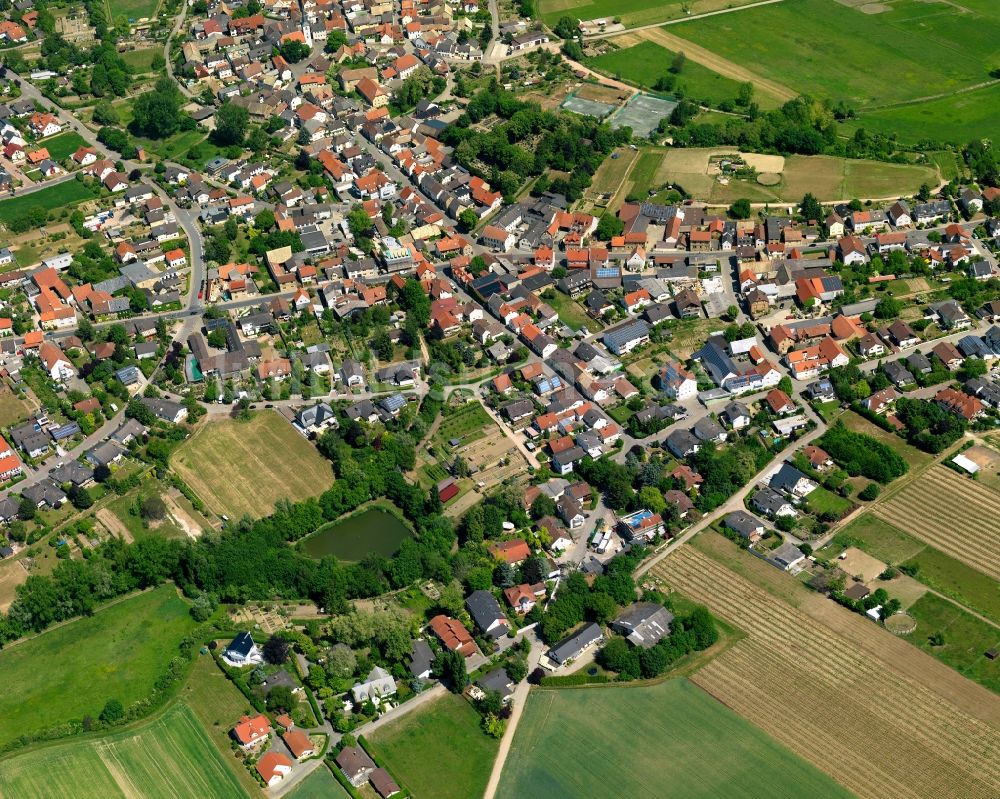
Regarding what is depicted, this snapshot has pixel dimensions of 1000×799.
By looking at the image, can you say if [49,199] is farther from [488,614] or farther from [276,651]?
[488,614]

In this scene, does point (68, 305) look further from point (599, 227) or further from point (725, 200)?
point (725, 200)

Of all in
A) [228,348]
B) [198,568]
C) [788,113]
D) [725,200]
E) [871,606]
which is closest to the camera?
[871,606]

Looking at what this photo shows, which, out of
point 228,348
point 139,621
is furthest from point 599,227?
point 139,621

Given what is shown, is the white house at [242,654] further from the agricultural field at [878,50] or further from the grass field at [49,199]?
the agricultural field at [878,50]

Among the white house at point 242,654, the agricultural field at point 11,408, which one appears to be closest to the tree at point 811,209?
the white house at point 242,654

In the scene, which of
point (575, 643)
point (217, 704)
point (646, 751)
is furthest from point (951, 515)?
point (217, 704)

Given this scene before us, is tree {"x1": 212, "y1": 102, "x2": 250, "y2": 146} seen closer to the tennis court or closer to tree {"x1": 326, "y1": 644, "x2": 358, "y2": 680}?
the tennis court
